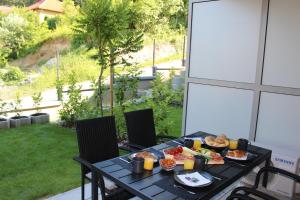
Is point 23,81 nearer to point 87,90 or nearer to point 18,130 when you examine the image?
point 87,90

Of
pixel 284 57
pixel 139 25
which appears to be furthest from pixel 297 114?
pixel 139 25

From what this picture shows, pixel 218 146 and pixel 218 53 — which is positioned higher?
pixel 218 53

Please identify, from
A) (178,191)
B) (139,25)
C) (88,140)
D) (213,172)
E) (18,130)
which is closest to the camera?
(178,191)

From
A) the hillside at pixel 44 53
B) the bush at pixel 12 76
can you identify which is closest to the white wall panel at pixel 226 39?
the bush at pixel 12 76

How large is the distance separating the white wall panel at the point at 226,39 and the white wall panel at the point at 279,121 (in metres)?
0.35

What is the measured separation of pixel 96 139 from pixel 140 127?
60 cm

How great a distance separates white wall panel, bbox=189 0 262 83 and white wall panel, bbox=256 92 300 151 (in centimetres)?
35

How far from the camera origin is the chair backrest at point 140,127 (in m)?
2.81

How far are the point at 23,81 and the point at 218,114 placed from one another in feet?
20.1

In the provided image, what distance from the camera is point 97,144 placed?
246 centimetres

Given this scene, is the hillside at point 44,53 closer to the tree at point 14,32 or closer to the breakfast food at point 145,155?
the tree at point 14,32

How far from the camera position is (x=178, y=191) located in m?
1.65

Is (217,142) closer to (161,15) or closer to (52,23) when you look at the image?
(161,15)

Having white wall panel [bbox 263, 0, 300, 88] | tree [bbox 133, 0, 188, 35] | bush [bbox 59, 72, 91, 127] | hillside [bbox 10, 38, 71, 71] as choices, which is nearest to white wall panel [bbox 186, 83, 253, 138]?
white wall panel [bbox 263, 0, 300, 88]
